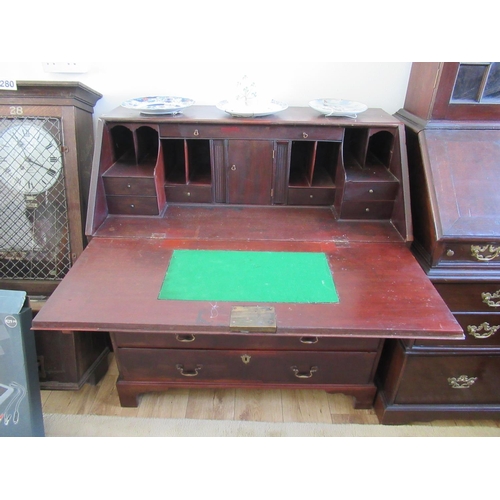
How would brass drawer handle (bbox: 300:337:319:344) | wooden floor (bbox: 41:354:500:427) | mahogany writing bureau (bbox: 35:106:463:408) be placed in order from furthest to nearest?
wooden floor (bbox: 41:354:500:427)
brass drawer handle (bbox: 300:337:319:344)
mahogany writing bureau (bbox: 35:106:463:408)

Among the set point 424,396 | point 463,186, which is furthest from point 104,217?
point 424,396

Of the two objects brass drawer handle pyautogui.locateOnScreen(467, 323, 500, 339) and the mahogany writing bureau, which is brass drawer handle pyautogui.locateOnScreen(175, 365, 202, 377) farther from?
brass drawer handle pyautogui.locateOnScreen(467, 323, 500, 339)

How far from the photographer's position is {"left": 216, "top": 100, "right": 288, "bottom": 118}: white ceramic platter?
1.47m

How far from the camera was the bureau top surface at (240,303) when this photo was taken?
1.04m

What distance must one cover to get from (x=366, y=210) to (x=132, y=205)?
2.99 ft

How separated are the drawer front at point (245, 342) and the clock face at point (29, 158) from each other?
2.40 ft

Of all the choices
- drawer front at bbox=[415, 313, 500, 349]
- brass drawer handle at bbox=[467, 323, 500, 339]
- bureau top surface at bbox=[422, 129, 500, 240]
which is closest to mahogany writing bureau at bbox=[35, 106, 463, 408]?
bureau top surface at bbox=[422, 129, 500, 240]

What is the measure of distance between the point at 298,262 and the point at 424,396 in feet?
2.56

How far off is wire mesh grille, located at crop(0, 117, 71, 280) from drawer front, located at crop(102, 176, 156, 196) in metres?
0.24

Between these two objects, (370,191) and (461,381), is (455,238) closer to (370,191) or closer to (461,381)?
(370,191)

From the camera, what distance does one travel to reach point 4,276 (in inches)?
64.8

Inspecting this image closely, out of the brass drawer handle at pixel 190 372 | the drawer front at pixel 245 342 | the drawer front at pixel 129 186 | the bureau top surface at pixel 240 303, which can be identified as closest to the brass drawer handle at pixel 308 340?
the drawer front at pixel 245 342

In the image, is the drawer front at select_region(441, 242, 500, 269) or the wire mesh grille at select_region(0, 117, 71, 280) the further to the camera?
the wire mesh grille at select_region(0, 117, 71, 280)

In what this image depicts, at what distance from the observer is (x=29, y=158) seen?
61.9 inches
